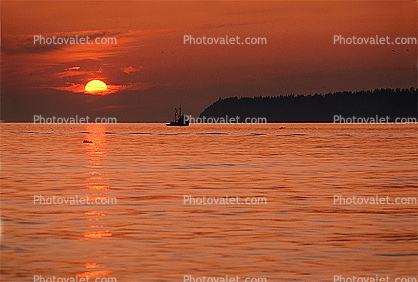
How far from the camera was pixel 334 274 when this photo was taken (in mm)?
18000

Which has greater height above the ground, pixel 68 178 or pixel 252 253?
pixel 68 178

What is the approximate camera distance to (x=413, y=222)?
87.9ft

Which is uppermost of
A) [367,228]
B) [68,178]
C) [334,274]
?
[68,178]

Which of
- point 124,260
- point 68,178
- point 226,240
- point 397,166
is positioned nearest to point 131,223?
point 226,240

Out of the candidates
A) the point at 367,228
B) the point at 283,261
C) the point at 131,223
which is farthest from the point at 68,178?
the point at 283,261

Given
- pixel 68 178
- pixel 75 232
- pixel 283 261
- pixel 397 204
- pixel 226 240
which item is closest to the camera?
pixel 283 261

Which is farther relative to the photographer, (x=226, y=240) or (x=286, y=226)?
(x=286, y=226)

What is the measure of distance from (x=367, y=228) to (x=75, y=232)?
989cm

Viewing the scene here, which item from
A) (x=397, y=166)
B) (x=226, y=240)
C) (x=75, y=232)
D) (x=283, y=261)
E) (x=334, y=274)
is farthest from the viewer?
(x=397, y=166)

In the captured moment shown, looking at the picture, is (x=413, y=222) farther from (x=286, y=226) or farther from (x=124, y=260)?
(x=124, y=260)

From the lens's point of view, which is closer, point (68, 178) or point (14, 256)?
point (14, 256)

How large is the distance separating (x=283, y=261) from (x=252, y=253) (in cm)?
129

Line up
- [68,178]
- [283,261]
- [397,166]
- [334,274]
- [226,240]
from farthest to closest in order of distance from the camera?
1. [397,166]
2. [68,178]
3. [226,240]
4. [283,261]
5. [334,274]

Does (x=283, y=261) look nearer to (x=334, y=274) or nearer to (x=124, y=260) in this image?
(x=334, y=274)
